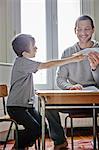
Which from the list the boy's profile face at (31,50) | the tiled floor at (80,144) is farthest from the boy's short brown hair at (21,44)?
the tiled floor at (80,144)

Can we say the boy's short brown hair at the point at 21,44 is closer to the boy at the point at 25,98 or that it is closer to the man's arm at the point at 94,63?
the boy at the point at 25,98

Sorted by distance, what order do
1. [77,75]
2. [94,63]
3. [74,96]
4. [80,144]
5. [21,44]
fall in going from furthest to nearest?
[80,144] → [77,75] → [21,44] → [94,63] → [74,96]

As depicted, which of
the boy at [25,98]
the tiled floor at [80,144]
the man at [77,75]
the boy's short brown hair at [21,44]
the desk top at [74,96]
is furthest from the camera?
the tiled floor at [80,144]

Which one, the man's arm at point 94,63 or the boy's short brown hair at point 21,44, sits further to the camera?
the boy's short brown hair at point 21,44

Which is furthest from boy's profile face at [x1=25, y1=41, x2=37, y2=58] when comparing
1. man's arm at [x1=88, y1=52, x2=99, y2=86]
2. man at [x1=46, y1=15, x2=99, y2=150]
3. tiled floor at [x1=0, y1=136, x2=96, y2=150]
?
tiled floor at [x1=0, y1=136, x2=96, y2=150]

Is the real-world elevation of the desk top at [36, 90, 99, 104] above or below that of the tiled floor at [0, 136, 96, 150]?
above

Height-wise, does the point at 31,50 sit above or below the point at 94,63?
above

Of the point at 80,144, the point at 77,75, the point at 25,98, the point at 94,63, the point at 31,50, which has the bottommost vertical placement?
the point at 80,144

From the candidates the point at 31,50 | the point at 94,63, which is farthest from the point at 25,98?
the point at 94,63

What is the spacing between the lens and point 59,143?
8.62 ft

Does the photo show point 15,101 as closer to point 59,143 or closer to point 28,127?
point 28,127

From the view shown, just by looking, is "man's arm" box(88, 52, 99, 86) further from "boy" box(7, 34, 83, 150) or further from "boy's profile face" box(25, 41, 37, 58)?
"boy's profile face" box(25, 41, 37, 58)

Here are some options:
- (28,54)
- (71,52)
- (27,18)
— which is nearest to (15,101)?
(28,54)

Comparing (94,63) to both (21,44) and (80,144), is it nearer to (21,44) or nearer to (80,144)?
(21,44)
